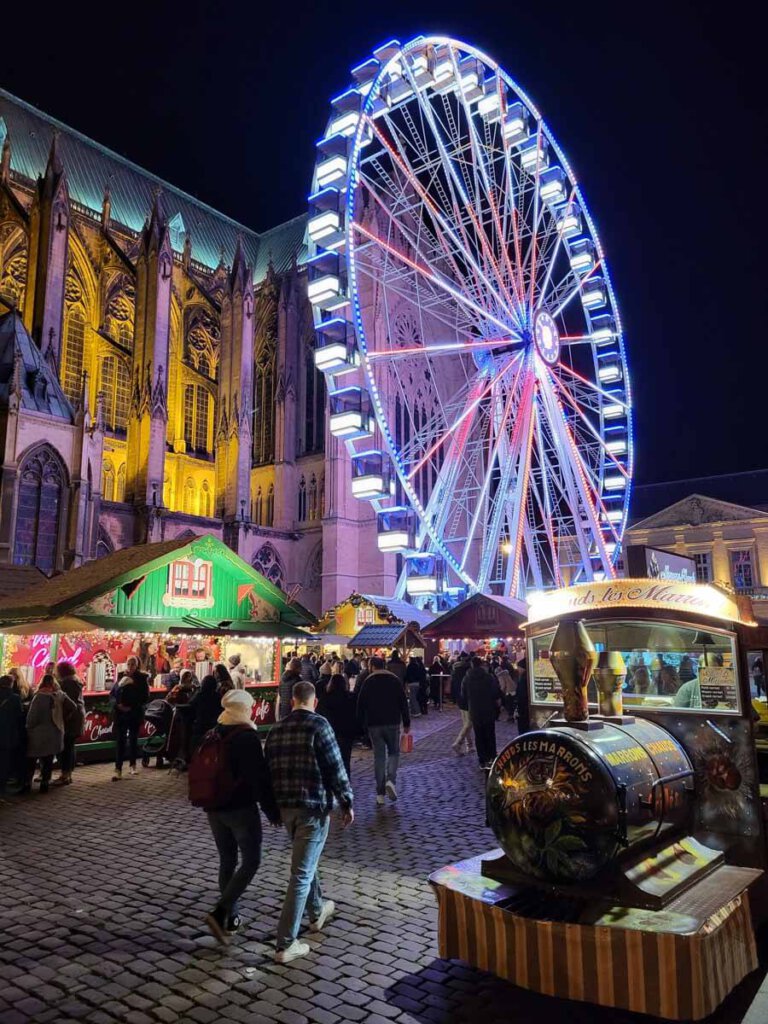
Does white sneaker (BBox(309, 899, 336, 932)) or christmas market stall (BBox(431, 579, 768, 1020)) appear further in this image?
white sneaker (BBox(309, 899, 336, 932))

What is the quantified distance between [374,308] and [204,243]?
19910 millimetres

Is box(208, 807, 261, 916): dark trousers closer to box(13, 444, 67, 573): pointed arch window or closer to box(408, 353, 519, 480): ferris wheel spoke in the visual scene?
box(408, 353, 519, 480): ferris wheel spoke

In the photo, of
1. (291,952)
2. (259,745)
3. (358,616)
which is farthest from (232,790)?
(358,616)

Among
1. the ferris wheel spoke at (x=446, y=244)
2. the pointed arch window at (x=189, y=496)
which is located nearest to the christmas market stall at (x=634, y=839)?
the ferris wheel spoke at (x=446, y=244)

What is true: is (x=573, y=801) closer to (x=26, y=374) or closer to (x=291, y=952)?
(x=291, y=952)

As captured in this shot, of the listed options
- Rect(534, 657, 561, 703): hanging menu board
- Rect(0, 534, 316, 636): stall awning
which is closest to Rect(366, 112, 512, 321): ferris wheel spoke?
Rect(0, 534, 316, 636): stall awning

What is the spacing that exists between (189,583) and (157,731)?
9.18 ft

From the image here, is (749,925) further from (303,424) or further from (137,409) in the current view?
(303,424)

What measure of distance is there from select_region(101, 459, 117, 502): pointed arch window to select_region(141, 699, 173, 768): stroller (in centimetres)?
2598

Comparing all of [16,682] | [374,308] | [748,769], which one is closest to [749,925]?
[748,769]

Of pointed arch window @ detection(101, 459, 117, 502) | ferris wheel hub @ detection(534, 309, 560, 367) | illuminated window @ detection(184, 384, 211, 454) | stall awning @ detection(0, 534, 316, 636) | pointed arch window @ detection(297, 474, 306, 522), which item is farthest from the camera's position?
pointed arch window @ detection(297, 474, 306, 522)

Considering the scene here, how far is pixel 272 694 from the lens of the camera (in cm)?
1619

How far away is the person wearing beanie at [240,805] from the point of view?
15.8 feet

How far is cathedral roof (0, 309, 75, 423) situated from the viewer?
88.5ft
